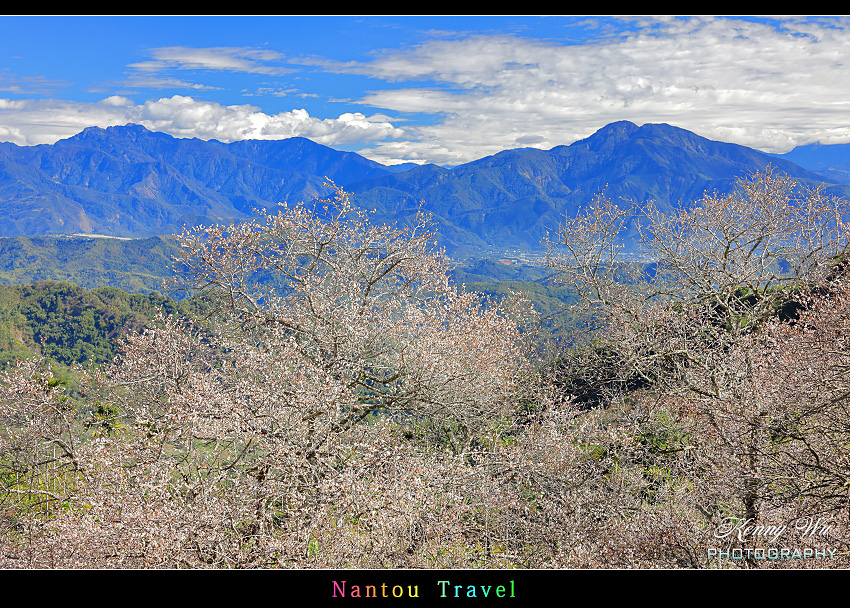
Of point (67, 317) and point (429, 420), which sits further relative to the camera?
point (67, 317)

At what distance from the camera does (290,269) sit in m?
12.1

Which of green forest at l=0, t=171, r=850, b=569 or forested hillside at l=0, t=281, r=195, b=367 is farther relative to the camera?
forested hillside at l=0, t=281, r=195, b=367

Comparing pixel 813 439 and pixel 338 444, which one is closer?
pixel 813 439

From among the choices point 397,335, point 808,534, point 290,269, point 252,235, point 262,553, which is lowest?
point 262,553

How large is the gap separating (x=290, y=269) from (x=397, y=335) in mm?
3441

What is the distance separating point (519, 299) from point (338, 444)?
28.8 feet

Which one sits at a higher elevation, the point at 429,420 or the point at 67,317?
the point at 429,420

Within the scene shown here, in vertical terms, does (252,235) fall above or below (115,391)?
above

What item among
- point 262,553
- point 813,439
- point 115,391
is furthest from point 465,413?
point 115,391

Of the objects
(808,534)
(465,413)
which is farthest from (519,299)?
(808,534)

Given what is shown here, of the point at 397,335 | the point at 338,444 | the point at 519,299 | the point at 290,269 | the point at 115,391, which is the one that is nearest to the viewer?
the point at 338,444

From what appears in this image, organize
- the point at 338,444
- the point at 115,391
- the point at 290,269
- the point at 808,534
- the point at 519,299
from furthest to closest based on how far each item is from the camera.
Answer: the point at 519,299, the point at 290,269, the point at 115,391, the point at 338,444, the point at 808,534

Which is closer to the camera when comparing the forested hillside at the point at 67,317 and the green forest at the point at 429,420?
the green forest at the point at 429,420

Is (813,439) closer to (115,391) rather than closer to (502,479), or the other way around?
(502,479)
